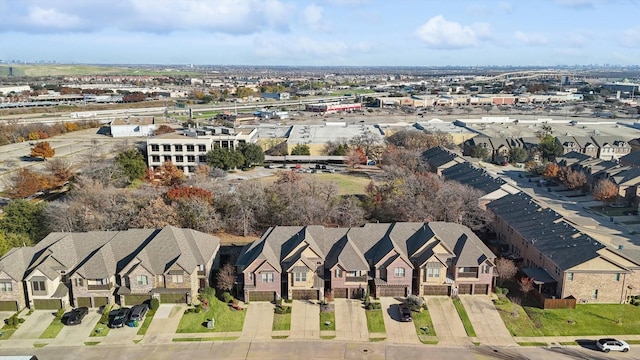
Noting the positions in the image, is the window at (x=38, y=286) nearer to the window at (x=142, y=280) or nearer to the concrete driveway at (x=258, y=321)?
the window at (x=142, y=280)

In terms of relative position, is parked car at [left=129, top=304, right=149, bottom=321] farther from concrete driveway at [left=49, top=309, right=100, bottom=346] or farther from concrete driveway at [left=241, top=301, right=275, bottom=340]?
concrete driveway at [left=241, top=301, right=275, bottom=340]

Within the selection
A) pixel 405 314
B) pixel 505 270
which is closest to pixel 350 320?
pixel 405 314

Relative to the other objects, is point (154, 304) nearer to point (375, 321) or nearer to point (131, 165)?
point (375, 321)

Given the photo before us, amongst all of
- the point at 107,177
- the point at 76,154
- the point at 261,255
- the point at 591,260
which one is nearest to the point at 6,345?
the point at 261,255

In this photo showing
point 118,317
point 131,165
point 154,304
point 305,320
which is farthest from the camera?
point 131,165

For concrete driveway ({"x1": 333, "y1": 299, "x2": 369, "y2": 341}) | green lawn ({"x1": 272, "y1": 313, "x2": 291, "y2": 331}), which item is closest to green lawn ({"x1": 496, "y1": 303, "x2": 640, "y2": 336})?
concrete driveway ({"x1": 333, "y1": 299, "x2": 369, "y2": 341})

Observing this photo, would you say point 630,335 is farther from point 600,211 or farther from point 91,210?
point 91,210

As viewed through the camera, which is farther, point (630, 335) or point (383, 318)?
point (383, 318)
